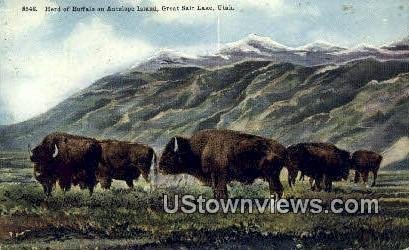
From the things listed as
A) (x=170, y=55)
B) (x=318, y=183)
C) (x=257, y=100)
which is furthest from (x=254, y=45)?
(x=318, y=183)

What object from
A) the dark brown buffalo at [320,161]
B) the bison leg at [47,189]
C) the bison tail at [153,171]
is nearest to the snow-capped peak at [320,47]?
the dark brown buffalo at [320,161]

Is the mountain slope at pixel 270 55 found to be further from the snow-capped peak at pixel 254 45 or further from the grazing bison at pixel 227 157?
the grazing bison at pixel 227 157

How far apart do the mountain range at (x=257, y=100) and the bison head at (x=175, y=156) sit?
5cm

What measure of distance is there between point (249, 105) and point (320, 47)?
517 mm

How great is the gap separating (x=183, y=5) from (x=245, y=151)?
891mm

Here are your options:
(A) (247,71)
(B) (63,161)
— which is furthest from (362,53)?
(B) (63,161)

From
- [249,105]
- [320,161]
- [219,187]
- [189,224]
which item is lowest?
[189,224]

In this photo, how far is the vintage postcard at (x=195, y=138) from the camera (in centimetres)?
402

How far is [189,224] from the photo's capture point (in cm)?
402

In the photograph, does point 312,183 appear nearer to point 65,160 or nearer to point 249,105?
point 249,105

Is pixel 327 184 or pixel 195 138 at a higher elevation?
pixel 195 138

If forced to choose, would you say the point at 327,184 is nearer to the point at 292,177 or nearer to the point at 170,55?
the point at 292,177

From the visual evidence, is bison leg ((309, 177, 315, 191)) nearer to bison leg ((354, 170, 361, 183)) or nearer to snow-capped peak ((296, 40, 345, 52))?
bison leg ((354, 170, 361, 183))

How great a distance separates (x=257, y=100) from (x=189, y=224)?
803mm
